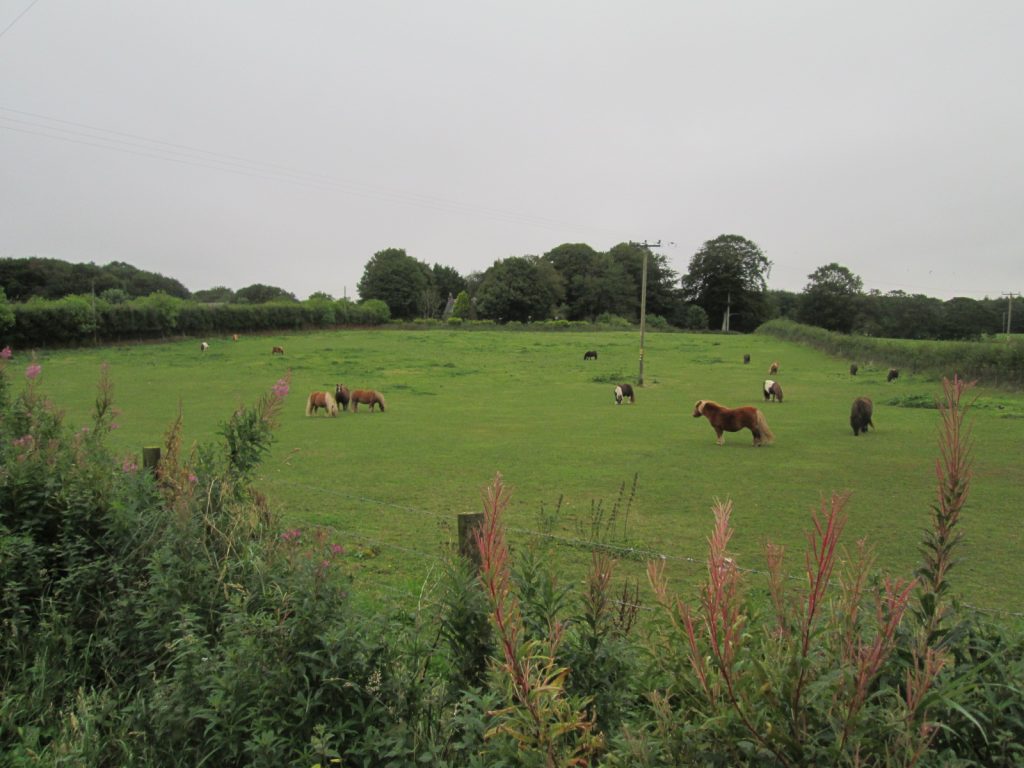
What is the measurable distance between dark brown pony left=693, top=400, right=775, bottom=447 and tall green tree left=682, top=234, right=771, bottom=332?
91.5 meters

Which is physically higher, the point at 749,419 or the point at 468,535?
the point at 468,535

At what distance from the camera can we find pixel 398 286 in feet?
364

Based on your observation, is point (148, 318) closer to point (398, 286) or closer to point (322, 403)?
point (322, 403)

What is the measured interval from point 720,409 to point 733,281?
93079mm

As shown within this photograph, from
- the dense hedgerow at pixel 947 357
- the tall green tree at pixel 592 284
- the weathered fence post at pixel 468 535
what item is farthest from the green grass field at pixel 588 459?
the tall green tree at pixel 592 284

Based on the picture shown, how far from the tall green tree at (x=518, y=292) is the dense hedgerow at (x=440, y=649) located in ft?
294

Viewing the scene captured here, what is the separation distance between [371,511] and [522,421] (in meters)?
11.1

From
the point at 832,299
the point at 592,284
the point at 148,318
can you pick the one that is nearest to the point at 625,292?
the point at 592,284

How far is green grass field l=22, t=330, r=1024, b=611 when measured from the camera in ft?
26.2

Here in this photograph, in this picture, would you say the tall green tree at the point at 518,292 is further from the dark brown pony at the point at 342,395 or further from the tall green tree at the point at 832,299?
the dark brown pony at the point at 342,395

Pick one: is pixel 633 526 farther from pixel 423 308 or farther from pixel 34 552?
pixel 423 308

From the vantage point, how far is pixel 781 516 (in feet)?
32.5

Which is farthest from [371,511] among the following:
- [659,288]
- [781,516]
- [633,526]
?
[659,288]

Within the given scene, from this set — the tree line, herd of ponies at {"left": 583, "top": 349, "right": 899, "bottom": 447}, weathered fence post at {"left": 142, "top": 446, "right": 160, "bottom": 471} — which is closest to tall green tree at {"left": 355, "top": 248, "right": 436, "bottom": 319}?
the tree line
